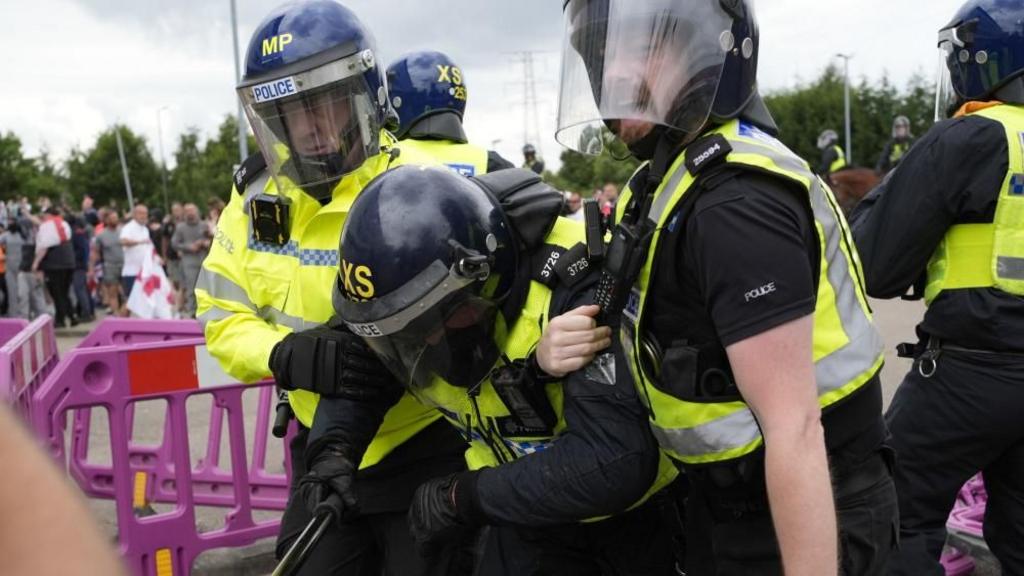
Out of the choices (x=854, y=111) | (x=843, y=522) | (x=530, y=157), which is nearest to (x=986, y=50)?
(x=843, y=522)

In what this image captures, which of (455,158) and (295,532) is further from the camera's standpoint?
(455,158)

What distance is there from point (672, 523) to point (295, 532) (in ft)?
3.19

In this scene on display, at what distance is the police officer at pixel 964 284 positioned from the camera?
8.75 ft

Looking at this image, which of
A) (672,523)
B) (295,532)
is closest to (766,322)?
(672,523)

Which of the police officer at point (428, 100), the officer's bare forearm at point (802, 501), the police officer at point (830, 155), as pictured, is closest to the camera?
the officer's bare forearm at point (802, 501)

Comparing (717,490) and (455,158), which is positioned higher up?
(455,158)

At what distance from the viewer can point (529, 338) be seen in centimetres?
204

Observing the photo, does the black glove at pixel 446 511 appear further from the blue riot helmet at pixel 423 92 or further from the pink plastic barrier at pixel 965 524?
the blue riot helmet at pixel 423 92

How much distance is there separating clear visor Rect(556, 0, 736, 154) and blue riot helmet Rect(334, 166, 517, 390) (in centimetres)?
34

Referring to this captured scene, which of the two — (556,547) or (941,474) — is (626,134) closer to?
(556,547)

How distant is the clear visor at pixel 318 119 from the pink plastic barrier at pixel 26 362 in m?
1.50

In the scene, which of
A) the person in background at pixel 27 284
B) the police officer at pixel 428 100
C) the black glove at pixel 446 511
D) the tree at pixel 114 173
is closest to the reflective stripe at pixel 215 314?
the black glove at pixel 446 511

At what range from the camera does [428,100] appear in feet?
17.1

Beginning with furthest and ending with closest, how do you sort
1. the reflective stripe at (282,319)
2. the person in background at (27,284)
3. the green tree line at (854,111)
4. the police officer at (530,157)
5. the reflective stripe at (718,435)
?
the green tree line at (854,111)
the person in background at (27,284)
the police officer at (530,157)
the reflective stripe at (282,319)
the reflective stripe at (718,435)
